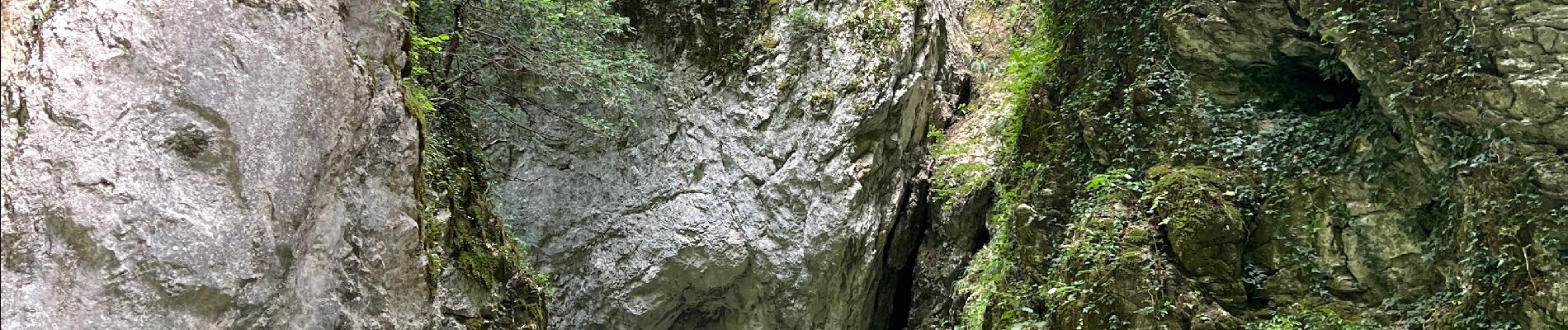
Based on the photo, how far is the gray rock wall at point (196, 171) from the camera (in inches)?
122

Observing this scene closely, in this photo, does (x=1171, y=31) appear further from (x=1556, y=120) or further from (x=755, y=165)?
(x=755, y=165)

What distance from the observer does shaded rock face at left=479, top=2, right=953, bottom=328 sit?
895 centimetres

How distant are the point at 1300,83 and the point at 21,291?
7.15 meters

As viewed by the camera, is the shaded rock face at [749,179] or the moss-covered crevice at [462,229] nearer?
the moss-covered crevice at [462,229]

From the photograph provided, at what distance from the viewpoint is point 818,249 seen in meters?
8.84

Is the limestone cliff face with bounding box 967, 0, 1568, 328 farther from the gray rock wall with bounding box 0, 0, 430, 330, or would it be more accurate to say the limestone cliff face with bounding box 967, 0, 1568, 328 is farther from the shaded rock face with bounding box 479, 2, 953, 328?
the gray rock wall with bounding box 0, 0, 430, 330

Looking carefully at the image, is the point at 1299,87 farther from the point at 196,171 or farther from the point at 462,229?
the point at 196,171

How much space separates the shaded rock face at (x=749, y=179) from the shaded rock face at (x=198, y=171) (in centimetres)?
468

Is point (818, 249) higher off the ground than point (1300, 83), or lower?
lower

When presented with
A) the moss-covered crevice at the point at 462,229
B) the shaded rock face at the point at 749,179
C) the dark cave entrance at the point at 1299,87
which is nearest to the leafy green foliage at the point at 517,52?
the moss-covered crevice at the point at 462,229

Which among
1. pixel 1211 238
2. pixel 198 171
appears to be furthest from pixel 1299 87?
pixel 198 171

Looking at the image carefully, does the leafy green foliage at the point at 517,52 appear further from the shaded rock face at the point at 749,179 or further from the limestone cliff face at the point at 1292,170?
the limestone cliff face at the point at 1292,170

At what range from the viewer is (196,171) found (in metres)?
3.44

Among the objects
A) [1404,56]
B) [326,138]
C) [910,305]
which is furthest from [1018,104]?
[326,138]
